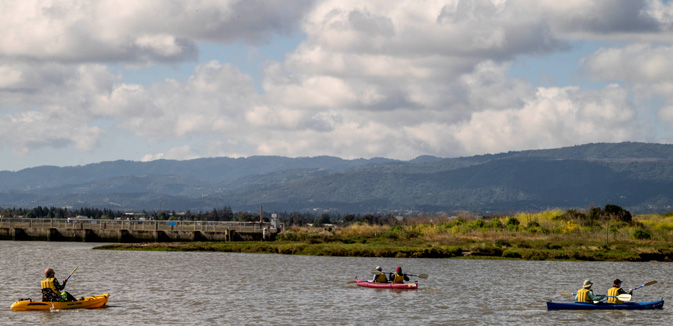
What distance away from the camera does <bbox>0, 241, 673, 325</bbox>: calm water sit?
43.1 meters

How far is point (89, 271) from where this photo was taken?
219ft

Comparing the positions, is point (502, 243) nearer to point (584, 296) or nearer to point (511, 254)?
point (511, 254)

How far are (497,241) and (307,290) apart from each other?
37271mm

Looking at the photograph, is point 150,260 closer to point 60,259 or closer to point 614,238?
point 60,259

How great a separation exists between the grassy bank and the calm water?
2.89 m

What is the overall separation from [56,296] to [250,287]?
48.8 ft

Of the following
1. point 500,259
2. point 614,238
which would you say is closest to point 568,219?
point 614,238

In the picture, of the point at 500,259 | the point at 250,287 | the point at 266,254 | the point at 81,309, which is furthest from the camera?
the point at 266,254

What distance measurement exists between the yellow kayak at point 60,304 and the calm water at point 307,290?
350mm

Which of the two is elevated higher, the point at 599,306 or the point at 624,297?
the point at 624,297

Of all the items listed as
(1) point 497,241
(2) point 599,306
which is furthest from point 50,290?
(1) point 497,241

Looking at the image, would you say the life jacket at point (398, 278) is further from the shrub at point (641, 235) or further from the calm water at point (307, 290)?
the shrub at point (641, 235)

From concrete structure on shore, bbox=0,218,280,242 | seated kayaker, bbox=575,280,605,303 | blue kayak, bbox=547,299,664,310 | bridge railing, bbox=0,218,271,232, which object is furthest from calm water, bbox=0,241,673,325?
bridge railing, bbox=0,218,271,232

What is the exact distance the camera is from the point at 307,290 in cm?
5422
